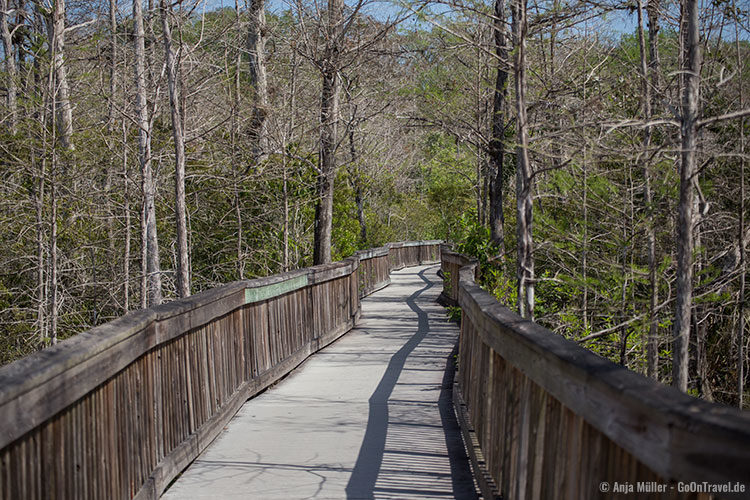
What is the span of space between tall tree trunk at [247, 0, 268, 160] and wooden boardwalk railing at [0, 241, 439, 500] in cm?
1027

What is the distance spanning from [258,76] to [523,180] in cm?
1486

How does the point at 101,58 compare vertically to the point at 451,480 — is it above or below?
above

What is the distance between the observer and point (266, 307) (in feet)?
29.2

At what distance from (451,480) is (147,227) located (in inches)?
439

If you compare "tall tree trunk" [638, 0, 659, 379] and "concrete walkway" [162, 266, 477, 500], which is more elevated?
"tall tree trunk" [638, 0, 659, 379]

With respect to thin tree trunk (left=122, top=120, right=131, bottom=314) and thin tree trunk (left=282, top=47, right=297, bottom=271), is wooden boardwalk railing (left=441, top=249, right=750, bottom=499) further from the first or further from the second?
thin tree trunk (left=122, top=120, right=131, bottom=314)

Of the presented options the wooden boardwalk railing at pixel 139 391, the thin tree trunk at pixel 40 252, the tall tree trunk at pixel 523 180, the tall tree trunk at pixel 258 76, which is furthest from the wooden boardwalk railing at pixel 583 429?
the tall tree trunk at pixel 258 76

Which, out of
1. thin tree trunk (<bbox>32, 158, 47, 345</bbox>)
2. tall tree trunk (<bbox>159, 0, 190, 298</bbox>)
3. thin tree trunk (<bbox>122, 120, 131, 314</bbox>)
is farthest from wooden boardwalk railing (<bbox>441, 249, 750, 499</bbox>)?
thin tree trunk (<bbox>122, 120, 131, 314</bbox>)

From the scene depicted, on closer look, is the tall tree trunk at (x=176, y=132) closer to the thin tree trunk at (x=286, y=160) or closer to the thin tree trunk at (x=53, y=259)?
the thin tree trunk at (x=53, y=259)

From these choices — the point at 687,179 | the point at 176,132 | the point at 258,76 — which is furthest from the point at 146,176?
the point at 687,179

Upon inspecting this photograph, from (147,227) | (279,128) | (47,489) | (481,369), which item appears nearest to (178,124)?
(147,227)

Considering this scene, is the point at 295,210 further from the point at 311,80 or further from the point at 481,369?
the point at 481,369

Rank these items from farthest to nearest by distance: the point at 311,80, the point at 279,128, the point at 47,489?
the point at 311,80
the point at 279,128
the point at 47,489

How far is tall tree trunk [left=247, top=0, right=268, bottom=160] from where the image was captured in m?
19.5
